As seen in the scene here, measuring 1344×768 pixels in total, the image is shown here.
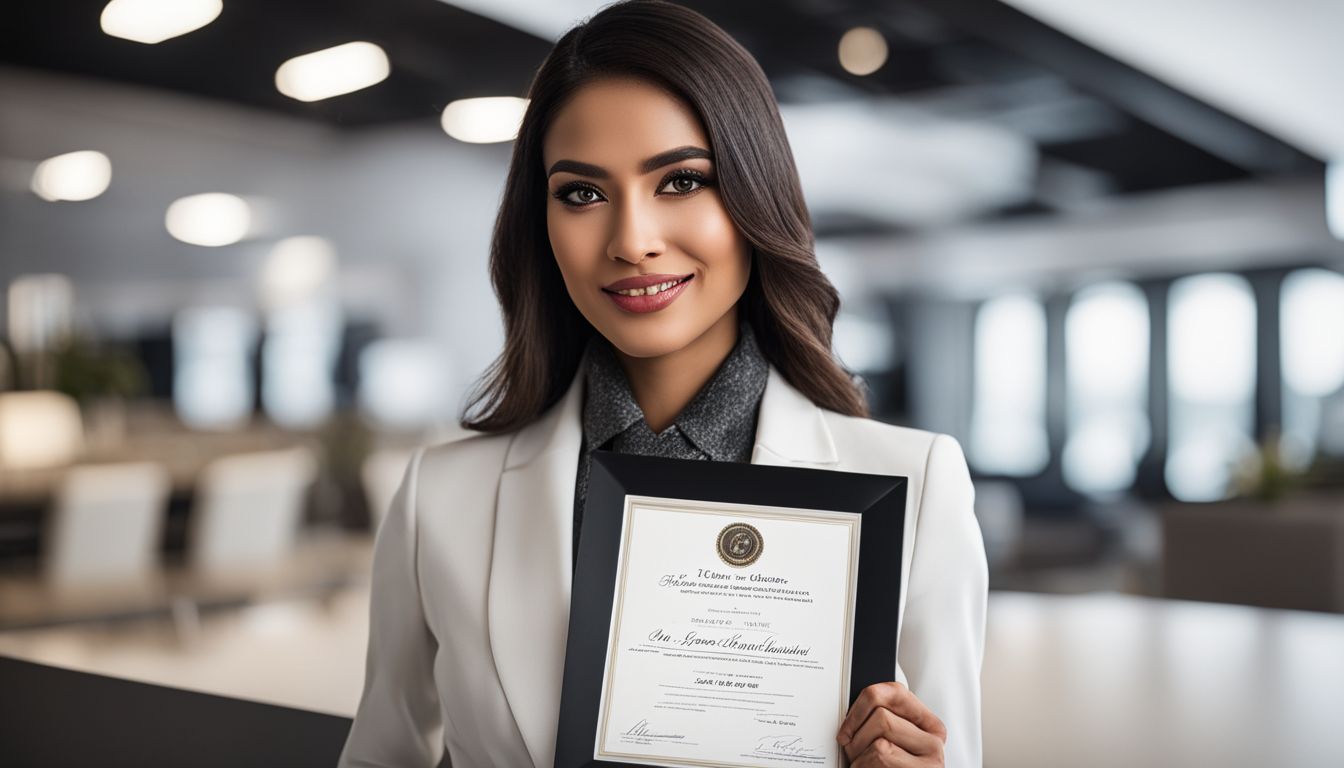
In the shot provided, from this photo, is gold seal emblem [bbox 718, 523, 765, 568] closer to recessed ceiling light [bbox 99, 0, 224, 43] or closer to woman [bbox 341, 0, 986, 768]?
woman [bbox 341, 0, 986, 768]

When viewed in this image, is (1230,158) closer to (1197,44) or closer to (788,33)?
(1197,44)

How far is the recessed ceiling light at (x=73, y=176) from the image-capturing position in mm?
7594

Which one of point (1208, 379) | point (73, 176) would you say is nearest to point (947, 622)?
point (73, 176)

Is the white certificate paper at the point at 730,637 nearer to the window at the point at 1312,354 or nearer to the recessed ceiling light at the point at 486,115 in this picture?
the recessed ceiling light at the point at 486,115

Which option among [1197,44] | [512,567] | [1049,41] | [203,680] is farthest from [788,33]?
[512,567]

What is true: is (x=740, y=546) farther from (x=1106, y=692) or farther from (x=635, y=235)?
(x=1106, y=692)

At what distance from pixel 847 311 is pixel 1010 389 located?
5836 mm

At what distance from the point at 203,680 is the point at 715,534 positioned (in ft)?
7.40

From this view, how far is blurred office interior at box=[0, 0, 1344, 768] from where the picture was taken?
284 cm

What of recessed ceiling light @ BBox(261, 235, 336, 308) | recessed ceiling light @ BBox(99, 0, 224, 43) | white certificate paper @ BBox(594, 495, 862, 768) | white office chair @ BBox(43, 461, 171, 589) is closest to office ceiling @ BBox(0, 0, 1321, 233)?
recessed ceiling light @ BBox(99, 0, 224, 43)

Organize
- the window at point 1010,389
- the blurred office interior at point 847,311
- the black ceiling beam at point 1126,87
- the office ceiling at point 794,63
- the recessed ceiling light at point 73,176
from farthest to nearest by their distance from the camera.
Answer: the window at point 1010,389, the recessed ceiling light at point 73,176, the office ceiling at point 794,63, the black ceiling beam at point 1126,87, the blurred office interior at point 847,311

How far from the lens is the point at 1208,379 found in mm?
10648

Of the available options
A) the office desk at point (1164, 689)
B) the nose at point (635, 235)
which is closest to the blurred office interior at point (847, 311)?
the office desk at point (1164, 689)
